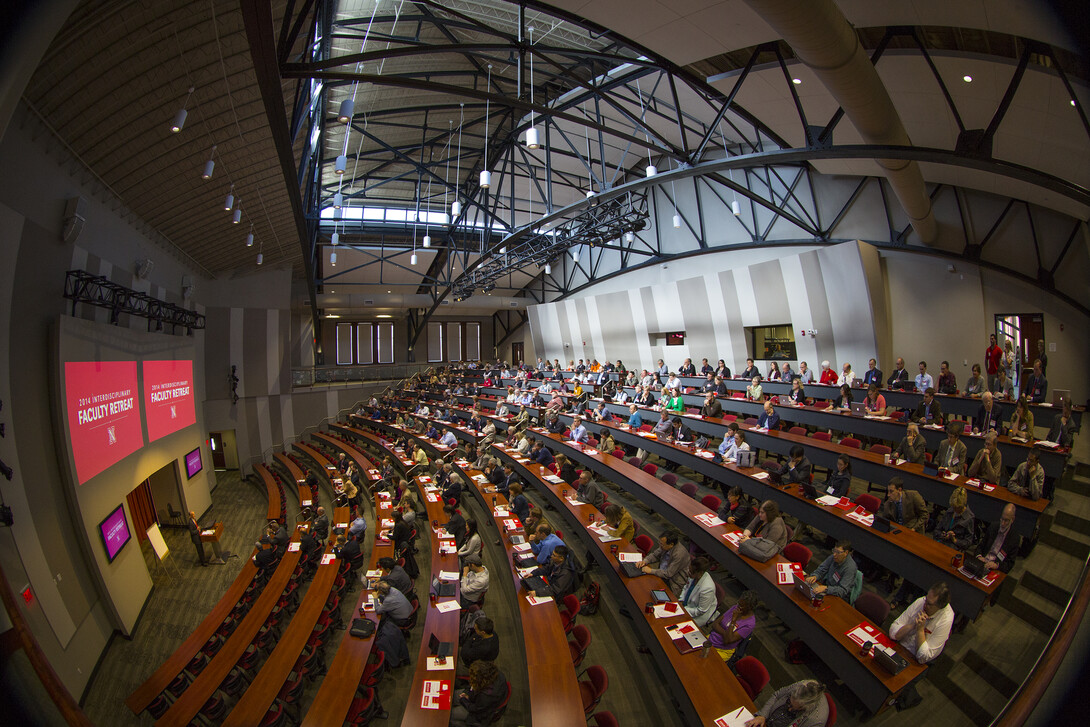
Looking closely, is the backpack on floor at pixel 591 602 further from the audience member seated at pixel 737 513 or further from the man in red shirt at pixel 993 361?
the man in red shirt at pixel 993 361

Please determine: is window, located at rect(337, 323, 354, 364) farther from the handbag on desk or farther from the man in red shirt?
the man in red shirt

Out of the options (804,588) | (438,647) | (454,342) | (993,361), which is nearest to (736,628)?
(804,588)

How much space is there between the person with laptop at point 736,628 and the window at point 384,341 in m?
24.3

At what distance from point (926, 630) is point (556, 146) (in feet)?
47.0

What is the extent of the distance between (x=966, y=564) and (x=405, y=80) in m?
8.43

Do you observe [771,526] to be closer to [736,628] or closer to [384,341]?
[736,628]

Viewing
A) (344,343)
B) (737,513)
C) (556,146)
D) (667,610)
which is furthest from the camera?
(344,343)

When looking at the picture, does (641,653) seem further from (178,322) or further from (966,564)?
(178,322)

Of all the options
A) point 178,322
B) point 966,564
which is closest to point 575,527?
point 966,564

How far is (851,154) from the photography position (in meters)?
6.13

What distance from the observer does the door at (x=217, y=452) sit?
1465 cm

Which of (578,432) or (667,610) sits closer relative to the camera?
(667,610)

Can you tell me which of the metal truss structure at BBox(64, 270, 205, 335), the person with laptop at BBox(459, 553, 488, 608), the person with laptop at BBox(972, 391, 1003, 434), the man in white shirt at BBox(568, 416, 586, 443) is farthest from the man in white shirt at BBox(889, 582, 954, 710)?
the metal truss structure at BBox(64, 270, 205, 335)

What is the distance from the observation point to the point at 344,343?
24766mm
